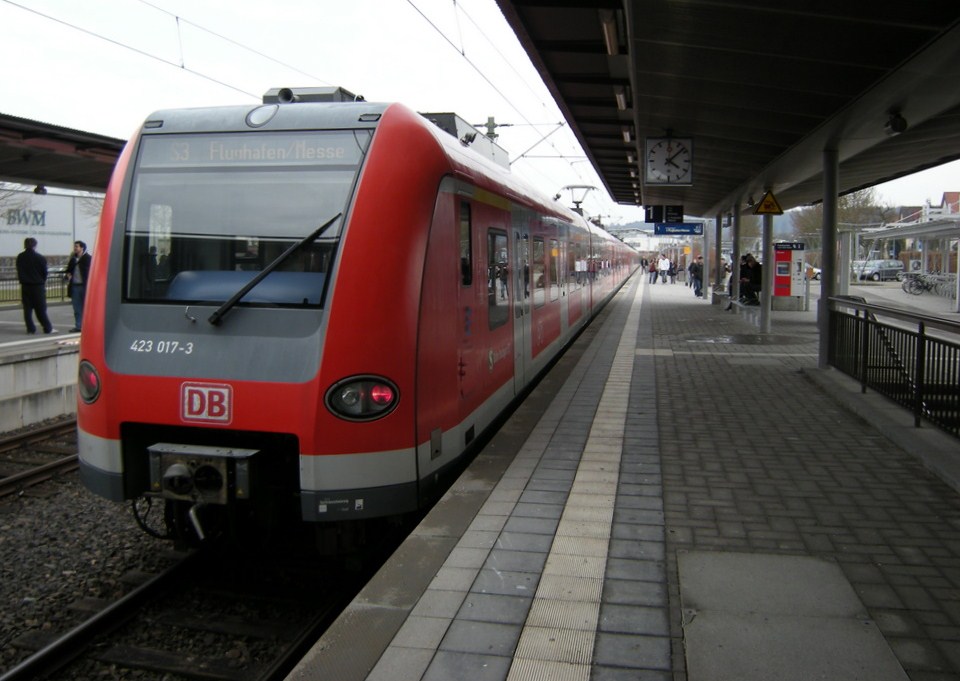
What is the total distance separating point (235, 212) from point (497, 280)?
8.78ft

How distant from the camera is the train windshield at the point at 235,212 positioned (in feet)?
15.3

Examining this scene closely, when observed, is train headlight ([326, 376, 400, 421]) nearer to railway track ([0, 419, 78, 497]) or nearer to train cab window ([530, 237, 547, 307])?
railway track ([0, 419, 78, 497])

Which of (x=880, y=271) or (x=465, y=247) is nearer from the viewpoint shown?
(x=465, y=247)

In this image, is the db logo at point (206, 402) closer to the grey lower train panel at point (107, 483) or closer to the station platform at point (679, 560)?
the grey lower train panel at point (107, 483)

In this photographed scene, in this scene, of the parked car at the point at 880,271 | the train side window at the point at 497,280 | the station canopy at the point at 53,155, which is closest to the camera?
the train side window at the point at 497,280

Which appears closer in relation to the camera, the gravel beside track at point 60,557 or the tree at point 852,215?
the gravel beside track at point 60,557

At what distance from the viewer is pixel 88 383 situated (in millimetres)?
4789

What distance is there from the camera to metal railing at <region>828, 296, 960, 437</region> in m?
6.41

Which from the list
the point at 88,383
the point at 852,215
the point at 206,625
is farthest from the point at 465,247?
the point at 852,215

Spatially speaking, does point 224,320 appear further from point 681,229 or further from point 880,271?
point 880,271

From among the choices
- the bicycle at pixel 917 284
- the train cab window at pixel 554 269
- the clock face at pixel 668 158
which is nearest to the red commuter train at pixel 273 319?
the train cab window at pixel 554 269

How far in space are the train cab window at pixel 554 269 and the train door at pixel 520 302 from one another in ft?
7.31

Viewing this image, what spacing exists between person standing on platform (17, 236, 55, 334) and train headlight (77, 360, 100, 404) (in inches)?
366

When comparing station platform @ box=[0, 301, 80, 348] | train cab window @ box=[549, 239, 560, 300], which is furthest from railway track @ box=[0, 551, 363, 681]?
station platform @ box=[0, 301, 80, 348]
